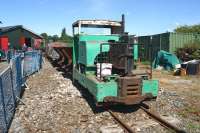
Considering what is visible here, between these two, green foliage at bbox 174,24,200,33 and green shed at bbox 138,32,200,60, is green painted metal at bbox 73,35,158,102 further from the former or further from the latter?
green foliage at bbox 174,24,200,33

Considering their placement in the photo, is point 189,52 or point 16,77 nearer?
point 16,77

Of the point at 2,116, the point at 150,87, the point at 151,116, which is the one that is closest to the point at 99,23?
the point at 150,87

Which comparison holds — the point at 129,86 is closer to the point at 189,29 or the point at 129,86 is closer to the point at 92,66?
the point at 92,66

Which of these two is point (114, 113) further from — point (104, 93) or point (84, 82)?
point (84, 82)

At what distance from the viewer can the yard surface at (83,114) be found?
7109 mm

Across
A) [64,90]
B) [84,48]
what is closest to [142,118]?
[84,48]

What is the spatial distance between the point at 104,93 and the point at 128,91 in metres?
0.68

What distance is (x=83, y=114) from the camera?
8.29 meters

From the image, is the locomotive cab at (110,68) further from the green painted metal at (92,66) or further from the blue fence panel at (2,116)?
the blue fence panel at (2,116)

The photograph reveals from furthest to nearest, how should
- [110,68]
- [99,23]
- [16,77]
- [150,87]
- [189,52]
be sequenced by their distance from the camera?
[189,52], [99,23], [16,77], [110,68], [150,87]

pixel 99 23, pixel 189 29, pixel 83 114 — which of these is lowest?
pixel 83 114

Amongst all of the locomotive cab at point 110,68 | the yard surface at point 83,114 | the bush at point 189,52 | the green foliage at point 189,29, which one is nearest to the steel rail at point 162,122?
the yard surface at point 83,114

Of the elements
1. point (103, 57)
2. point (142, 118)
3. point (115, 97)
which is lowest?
point (142, 118)

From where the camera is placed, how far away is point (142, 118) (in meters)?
7.95
